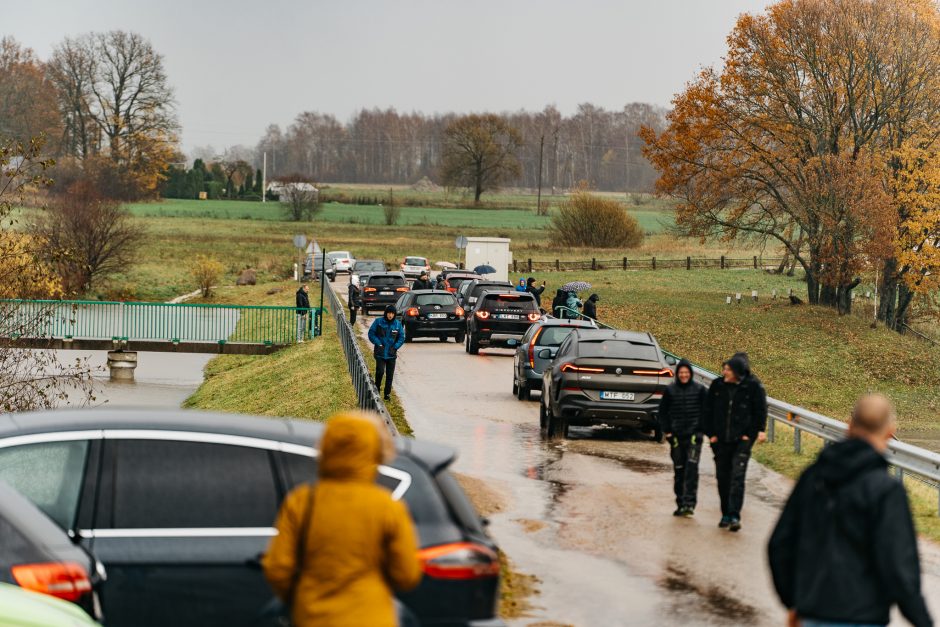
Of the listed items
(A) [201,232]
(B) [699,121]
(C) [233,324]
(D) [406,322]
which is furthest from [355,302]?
(A) [201,232]

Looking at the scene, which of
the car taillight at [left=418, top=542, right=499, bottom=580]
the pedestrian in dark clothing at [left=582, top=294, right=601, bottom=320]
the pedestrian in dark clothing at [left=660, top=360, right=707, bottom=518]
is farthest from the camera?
the pedestrian in dark clothing at [left=582, top=294, right=601, bottom=320]

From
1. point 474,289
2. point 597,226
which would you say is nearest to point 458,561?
point 474,289

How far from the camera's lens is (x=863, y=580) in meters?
5.81

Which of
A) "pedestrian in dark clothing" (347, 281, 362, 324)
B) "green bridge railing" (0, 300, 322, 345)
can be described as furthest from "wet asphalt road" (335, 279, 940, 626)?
"green bridge railing" (0, 300, 322, 345)

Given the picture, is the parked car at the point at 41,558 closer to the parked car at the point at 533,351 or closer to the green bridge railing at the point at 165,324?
the parked car at the point at 533,351

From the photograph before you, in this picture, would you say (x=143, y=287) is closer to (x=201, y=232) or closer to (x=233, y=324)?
(x=233, y=324)

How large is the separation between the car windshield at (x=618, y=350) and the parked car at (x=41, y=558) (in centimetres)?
1399

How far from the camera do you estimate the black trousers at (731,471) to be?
13.1 meters

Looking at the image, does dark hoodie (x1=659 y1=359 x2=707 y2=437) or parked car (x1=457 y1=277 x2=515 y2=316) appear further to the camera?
parked car (x1=457 y1=277 x2=515 y2=316)

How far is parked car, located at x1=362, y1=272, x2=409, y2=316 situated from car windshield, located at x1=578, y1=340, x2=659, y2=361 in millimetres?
29724

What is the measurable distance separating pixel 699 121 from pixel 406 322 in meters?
23.2

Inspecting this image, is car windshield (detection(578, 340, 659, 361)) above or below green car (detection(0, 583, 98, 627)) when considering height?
below

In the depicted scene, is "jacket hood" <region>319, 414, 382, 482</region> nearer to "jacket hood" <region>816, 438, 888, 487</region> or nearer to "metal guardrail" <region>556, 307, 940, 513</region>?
"jacket hood" <region>816, 438, 888, 487</region>

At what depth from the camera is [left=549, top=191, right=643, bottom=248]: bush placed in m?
97.1
